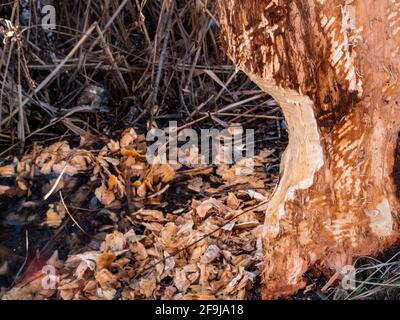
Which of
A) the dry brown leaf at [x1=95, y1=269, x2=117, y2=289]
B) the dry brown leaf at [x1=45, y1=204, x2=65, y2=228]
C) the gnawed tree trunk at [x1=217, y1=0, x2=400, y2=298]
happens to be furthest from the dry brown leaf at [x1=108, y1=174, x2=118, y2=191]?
the gnawed tree trunk at [x1=217, y1=0, x2=400, y2=298]

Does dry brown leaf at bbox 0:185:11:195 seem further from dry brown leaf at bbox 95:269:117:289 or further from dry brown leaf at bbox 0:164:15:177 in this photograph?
dry brown leaf at bbox 95:269:117:289

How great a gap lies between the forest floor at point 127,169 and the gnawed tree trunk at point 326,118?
10cm

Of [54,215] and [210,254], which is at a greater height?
[54,215]

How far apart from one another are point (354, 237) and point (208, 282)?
0.44m

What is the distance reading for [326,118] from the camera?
1.50 m

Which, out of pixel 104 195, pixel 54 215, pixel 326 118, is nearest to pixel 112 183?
pixel 104 195

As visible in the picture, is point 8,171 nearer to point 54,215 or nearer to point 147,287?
point 54,215

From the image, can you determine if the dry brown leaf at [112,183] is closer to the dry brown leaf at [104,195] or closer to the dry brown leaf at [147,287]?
the dry brown leaf at [104,195]

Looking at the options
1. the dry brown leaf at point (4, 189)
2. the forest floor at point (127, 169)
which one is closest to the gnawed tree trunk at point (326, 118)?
the forest floor at point (127, 169)

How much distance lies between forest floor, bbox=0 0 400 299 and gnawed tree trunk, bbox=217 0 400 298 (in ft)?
0.33

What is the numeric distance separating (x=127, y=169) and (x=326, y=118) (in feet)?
3.44

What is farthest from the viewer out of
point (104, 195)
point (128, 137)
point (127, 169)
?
point (128, 137)

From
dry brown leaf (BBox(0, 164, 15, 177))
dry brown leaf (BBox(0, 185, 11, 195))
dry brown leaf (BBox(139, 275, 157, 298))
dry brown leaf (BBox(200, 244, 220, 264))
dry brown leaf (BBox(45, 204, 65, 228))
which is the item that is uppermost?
dry brown leaf (BBox(0, 164, 15, 177))

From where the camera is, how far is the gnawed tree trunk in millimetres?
1413
